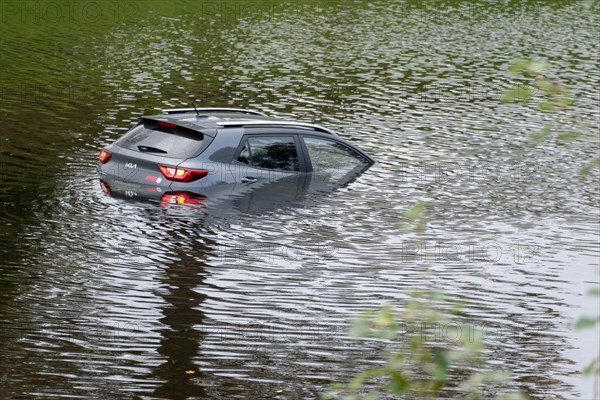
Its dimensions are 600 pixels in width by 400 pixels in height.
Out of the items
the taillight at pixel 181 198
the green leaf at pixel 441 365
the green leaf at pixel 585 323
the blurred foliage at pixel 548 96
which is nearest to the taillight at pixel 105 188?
the taillight at pixel 181 198

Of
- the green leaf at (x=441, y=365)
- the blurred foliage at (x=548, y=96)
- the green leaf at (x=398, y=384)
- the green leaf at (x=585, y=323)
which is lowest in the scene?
the green leaf at (x=398, y=384)

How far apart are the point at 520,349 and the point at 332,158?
236 inches

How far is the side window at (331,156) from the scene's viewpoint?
1456 cm

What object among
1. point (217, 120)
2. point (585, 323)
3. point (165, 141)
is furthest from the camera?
point (217, 120)

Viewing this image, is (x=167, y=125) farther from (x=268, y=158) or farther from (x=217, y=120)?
(x=268, y=158)

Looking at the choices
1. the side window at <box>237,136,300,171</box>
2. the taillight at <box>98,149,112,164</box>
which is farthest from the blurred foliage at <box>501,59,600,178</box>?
the taillight at <box>98,149,112,164</box>

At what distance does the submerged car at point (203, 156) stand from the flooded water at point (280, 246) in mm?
296

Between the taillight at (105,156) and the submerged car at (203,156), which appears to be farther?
the taillight at (105,156)

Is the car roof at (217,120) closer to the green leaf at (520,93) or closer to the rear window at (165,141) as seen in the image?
the rear window at (165,141)

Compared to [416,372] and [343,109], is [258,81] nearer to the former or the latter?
[343,109]

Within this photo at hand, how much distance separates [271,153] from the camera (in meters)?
14.0

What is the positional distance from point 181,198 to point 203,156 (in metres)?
0.59

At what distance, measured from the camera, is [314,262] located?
1180cm

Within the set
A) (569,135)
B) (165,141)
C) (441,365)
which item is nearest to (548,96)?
(569,135)
